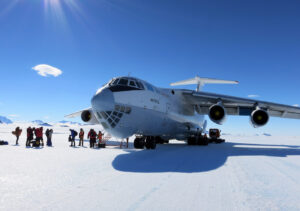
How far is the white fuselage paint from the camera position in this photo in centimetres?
693

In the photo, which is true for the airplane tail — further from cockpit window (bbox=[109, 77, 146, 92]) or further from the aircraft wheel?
cockpit window (bbox=[109, 77, 146, 92])

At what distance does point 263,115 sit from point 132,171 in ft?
28.5

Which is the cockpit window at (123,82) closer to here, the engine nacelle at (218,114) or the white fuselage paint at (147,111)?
the white fuselage paint at (147,111)

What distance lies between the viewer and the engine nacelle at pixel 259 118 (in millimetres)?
9992

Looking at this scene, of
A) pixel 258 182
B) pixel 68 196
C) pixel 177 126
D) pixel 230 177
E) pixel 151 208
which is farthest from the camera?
pixel 177 126

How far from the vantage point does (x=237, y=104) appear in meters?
12.8

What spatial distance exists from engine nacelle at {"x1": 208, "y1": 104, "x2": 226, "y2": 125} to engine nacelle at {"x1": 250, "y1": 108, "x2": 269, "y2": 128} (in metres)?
1.50

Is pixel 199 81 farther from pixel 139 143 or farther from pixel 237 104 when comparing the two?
pixel 139 143

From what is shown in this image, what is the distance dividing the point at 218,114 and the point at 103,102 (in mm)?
6514

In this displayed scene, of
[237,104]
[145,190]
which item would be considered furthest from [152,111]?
[237,104]

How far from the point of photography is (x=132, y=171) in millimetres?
4180

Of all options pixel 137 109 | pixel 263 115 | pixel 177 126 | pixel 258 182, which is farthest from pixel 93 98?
pixel 263 115

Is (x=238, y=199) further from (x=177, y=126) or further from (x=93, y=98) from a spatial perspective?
(x=177, y=126)

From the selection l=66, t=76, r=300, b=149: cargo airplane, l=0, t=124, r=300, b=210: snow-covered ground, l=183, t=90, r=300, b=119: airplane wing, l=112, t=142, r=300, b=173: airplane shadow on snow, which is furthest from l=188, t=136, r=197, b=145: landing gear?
l=0, t=124, r=300, b=210: snow-covered ground
